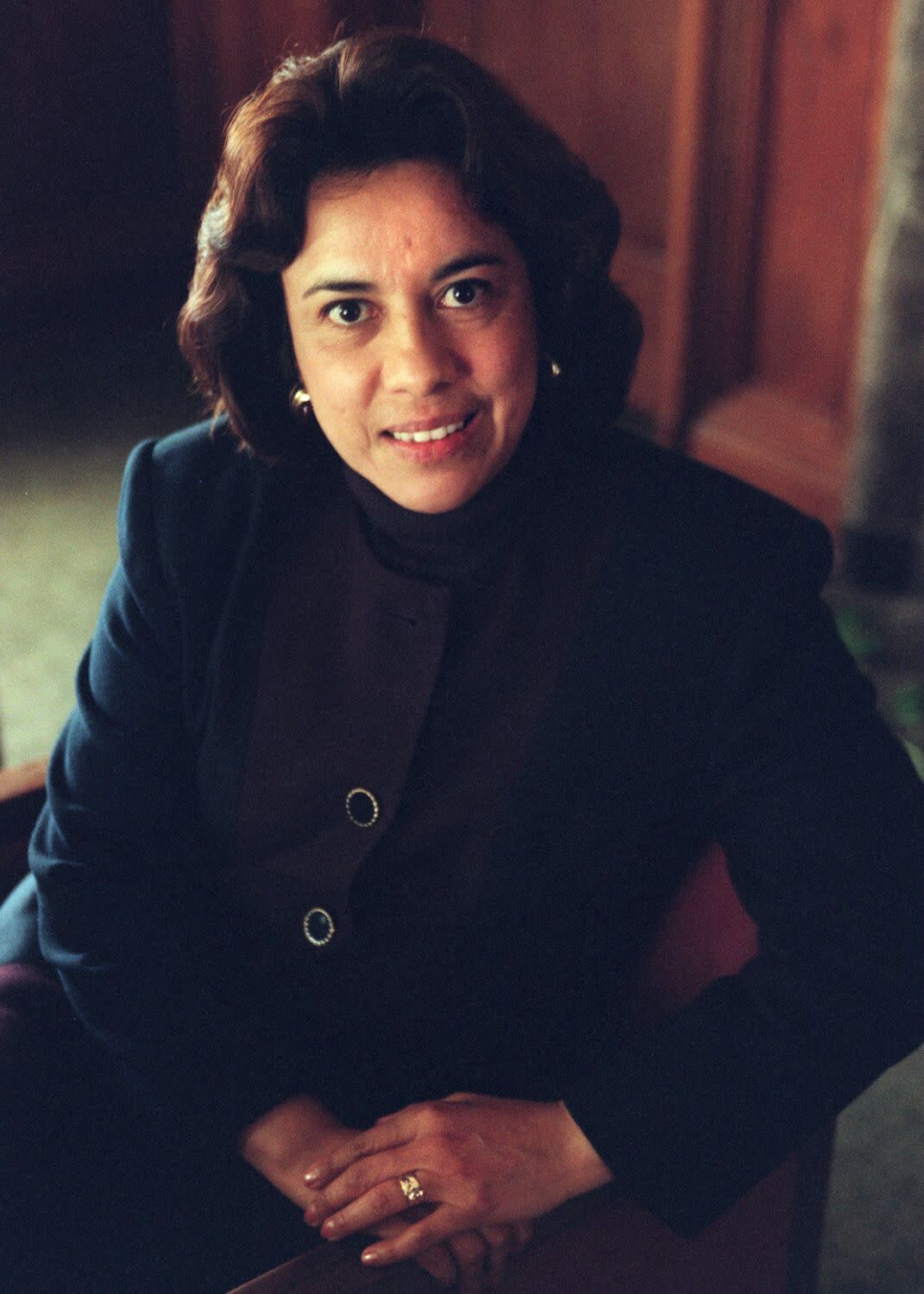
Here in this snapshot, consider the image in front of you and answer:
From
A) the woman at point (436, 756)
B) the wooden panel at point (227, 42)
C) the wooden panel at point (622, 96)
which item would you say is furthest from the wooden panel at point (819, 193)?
the woman at point (436, 756)

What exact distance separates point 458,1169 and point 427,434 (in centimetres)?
62

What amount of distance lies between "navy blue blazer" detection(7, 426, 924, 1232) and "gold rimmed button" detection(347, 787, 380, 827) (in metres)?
0.12

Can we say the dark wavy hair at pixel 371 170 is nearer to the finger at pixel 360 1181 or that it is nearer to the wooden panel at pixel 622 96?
the finger at pixel 360 1181

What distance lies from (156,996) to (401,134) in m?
0.81

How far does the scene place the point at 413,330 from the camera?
1.22m

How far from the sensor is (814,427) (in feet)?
11.1

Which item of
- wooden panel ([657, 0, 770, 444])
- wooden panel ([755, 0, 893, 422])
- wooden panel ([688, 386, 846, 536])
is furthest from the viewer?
wooden panel ([688, 386, 846, 536])

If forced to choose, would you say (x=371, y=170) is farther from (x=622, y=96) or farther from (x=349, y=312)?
(x=622, y=96)

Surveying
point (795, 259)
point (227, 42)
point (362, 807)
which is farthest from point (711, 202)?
point (362, 807)

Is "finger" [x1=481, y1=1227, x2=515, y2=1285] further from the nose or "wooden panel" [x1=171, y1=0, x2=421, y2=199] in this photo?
"wooden panel" [x1=171, y1=0, x2=421, y2=199]

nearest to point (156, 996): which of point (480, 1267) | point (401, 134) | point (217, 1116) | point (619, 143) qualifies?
point (217, 1116)

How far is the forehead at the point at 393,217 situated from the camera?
1210mm

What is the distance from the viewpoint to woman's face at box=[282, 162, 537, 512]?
1.21 metres

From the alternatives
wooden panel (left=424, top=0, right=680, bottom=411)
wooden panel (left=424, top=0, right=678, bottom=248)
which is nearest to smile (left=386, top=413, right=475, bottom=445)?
wooden panel (left=424, top=0, right=680, bottom=411)
